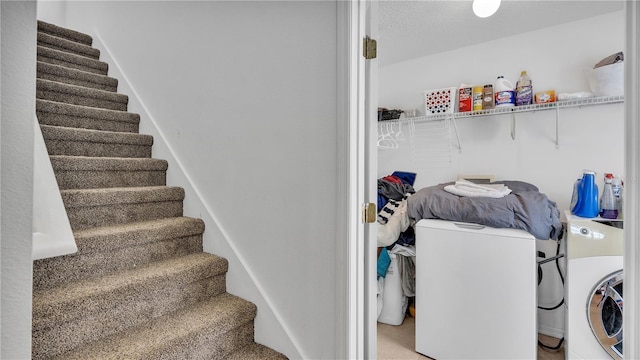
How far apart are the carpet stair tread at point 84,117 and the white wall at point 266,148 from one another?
0.49 metres

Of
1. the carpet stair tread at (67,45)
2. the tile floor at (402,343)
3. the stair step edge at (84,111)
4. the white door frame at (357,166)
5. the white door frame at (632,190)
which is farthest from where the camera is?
the carpet stair tread at (67,45)

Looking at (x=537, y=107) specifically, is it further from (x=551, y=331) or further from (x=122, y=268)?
(x=122, y=268)

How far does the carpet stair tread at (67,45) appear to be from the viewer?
8.70ft

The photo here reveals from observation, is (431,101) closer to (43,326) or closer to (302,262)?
(302,262)

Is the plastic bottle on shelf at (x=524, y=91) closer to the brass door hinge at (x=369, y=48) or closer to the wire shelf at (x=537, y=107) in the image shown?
the wire shelf at (x=537, y=107)

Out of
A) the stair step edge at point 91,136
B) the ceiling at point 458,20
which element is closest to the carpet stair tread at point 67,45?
the stair step edge at point 91,136

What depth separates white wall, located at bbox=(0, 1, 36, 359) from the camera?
0.50m

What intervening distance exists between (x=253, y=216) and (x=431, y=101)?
83.0 inches

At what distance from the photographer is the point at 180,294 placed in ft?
4.83

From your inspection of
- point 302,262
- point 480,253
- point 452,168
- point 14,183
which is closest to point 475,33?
point 452,168

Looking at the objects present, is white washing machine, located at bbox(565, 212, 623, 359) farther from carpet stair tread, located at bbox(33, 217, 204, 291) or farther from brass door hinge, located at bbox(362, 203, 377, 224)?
carpet stair tread, located at bbox(33, 217, 204, 291)

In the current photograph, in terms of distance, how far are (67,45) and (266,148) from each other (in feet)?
8.25

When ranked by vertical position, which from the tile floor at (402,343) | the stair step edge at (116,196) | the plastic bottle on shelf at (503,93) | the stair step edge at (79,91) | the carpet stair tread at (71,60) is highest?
the carpet stair tread at (71,60)

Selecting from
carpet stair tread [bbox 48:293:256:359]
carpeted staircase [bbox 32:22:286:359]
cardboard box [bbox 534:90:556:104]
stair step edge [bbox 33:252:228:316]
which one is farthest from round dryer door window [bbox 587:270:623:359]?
stair step edge [bbox 33:252:228:316]
